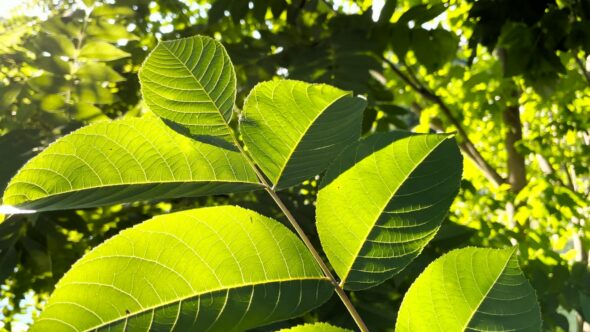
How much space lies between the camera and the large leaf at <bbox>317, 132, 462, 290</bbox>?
41 centimetres

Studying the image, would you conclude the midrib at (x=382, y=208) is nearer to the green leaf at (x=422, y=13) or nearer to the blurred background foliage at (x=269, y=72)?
the blurred background foliage at (x=269, y=72)

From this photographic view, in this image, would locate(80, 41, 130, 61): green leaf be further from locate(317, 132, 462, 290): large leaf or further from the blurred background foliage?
locate(317, 132, 462, 290): large leaf

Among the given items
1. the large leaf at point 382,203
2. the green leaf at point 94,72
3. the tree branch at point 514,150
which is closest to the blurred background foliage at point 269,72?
the green leaf at point 94,72

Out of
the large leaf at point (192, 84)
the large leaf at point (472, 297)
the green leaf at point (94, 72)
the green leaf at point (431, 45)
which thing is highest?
the green leaf at point (431, 45)

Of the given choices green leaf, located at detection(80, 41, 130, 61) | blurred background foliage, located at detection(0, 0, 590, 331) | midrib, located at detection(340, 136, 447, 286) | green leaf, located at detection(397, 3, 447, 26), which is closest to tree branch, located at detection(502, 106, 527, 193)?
blurred background foliage, located at detection(0, 0, 590, 331)

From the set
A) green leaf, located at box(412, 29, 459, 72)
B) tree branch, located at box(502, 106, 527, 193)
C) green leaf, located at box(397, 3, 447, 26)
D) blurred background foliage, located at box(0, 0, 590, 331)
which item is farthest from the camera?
tree branch, located at box(502, 106, 527, 193)

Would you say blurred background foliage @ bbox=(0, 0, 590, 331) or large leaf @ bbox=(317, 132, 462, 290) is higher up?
blurred background foliage @ bbox=(0, 0, 590, 331)

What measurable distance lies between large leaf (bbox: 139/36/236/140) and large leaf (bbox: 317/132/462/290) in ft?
0.31

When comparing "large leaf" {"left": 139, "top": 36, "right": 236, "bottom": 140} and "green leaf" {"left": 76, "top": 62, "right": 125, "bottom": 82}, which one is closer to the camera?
"large leaf" {"left": 139, "top": 36, "right": 236, "bottom": 140}

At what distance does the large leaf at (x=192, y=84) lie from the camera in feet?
1.43

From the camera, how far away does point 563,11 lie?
2.11 metres

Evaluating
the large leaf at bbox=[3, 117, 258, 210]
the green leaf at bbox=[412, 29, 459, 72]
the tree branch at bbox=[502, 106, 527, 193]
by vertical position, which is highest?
the tree branch at bbox=[502, 106, 527, 193]

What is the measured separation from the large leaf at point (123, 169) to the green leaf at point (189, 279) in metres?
0.05

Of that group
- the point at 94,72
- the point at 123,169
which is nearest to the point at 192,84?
the point at 123,169
